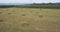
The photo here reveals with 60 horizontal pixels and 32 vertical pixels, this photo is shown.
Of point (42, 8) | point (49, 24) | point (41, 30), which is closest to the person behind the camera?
point (41, 30)

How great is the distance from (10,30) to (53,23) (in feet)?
1.79

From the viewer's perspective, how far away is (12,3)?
2240 mm

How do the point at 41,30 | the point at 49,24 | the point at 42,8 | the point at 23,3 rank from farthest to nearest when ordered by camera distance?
the point at 23,3
the point at 42,8
the point at 49,24
the point at 41,30

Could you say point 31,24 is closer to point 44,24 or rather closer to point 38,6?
point 44,24

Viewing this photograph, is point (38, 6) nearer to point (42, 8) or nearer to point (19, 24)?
point (42, 8)

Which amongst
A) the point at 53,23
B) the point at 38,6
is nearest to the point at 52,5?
the point at 38,6

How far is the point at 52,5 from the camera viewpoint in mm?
2082

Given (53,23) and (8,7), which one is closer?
(53,23)

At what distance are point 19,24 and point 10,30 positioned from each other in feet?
0.66

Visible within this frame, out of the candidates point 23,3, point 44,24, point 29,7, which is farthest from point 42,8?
point 44,24

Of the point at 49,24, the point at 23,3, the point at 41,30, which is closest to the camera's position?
the point at 41,30

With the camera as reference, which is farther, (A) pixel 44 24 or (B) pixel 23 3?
(B) pixel 23 3

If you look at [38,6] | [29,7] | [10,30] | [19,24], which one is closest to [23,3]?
[29,7]

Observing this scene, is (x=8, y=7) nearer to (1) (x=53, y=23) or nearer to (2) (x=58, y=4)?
(2) (x=58, y=4)
